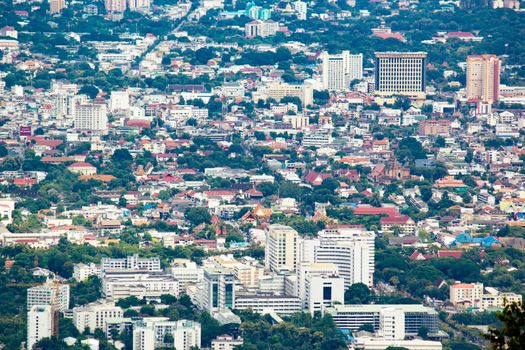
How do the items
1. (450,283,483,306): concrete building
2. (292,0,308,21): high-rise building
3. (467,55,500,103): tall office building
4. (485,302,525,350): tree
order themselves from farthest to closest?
(292,0,308,21): high-rise building → (467,55,500,103): tall office building → (450,283,483,306): concrete building → (485,302,525,350): tree

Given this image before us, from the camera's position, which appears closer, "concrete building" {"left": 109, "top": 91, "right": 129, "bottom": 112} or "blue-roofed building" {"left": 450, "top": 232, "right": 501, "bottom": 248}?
"blue-roofed building" {"left": 450, "top": 232, "right": 501, "bottom": 248}

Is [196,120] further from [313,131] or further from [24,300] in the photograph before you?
[24,300]

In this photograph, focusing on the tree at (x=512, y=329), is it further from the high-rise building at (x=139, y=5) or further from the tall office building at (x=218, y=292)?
the high-rise building at (x=139, y=5)

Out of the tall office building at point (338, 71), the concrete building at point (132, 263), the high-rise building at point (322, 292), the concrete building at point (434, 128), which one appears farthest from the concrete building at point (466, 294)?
the tall office building at point (338, 71)

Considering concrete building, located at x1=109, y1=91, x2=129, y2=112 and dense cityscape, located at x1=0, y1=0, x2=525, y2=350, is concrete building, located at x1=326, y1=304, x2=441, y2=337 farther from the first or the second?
concrete building, located at x1=109, y1=91, x2=129, y2=112

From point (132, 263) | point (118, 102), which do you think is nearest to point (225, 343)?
point (132, 263)

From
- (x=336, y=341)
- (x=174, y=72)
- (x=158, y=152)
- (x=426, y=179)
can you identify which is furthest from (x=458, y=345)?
(x=174, y=72)

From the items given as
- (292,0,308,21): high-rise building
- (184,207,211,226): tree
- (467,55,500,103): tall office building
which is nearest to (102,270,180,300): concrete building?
(184,207,211,226): tree
